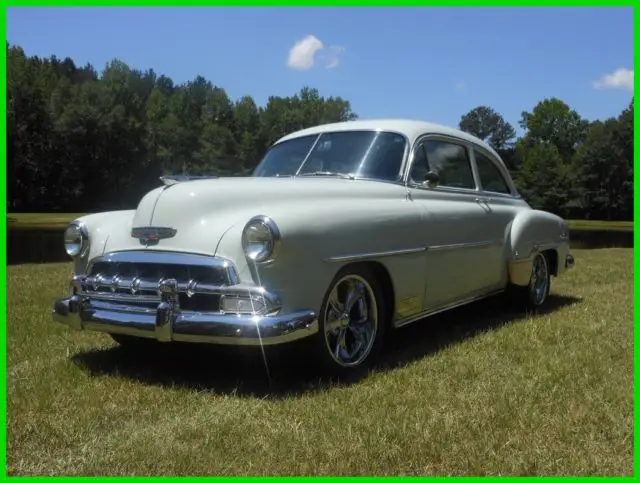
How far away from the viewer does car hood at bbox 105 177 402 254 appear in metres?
3.79

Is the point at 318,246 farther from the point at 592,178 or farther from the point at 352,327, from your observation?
the point at 592,178

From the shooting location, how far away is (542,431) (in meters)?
3.18

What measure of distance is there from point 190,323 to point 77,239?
4.24ft

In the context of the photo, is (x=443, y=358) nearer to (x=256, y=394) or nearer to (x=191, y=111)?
(x=256, y=394)

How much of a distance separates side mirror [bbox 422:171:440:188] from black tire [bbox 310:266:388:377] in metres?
1.07

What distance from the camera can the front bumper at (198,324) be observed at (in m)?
3.49

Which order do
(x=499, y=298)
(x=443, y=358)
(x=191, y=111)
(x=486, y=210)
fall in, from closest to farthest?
1. (x=443, y=358)
2. (x=486, y=210)
3. (x=499, y=298)
4. (x=191, y=111)

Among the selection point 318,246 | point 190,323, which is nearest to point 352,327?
point 318,246

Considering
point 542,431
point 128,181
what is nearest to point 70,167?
point 128,181

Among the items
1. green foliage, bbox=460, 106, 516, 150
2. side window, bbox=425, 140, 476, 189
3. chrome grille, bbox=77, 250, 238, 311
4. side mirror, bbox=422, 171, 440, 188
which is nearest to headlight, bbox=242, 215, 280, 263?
chrome grille, bbox=77, 250, 238, 311

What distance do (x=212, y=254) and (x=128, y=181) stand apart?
52.9m

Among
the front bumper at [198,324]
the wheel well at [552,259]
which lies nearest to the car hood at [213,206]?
the front bumper at [198,324]

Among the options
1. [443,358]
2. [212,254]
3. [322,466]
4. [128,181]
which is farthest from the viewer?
[128,181]

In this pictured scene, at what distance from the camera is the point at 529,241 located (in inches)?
245
